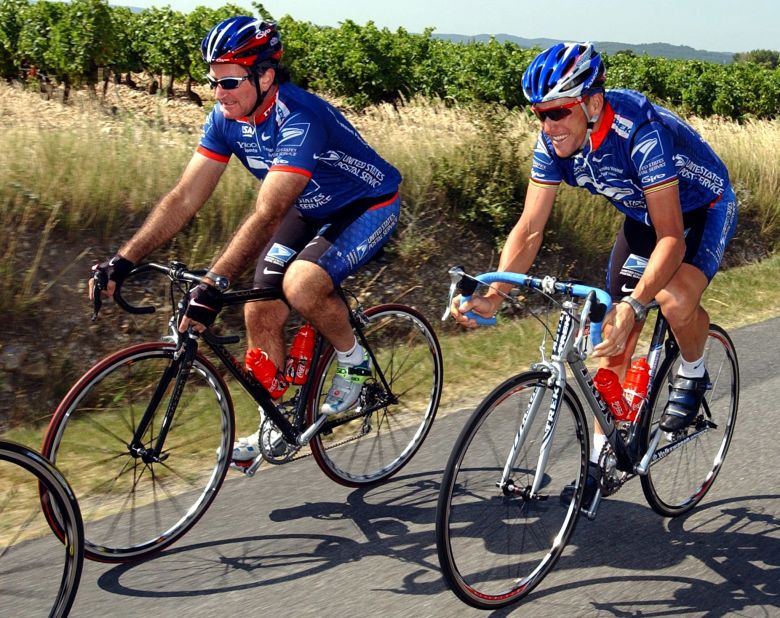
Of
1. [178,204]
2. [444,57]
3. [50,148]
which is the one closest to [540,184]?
[178,204]

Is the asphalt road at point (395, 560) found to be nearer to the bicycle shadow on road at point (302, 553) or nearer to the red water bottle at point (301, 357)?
the bicycle shadow on road at point (302, 553)

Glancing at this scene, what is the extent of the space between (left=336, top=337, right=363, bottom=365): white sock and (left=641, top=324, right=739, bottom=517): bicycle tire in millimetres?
1408

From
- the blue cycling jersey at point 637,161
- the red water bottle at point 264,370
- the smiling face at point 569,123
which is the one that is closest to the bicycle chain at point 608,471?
the blue cycling jersey at point 637,161

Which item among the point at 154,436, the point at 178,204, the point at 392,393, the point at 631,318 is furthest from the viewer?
the point at 392,393

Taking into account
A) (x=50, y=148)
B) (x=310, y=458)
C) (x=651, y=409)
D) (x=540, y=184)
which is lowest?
(x=310, y=458)

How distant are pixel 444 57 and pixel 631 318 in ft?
116

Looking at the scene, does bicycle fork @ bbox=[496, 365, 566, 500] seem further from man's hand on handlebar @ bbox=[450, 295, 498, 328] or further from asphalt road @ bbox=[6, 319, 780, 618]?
asphalt road @ bbox=[6, 319, 780, 618]

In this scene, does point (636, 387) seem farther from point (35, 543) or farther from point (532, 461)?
point (35, 543)

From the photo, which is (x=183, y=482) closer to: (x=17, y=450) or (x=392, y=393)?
(x=392, y=393)

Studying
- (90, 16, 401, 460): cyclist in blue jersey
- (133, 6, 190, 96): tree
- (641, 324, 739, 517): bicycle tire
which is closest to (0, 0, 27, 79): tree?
(133, 6, 190, 96): tree

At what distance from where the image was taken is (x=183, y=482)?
460cm

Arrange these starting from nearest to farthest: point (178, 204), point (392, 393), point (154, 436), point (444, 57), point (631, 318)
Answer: point (631, 318) → point (154, 436) → point (178, 204) → point (392, 393) → point (444, 57)

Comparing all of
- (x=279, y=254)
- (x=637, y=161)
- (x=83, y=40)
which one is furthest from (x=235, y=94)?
(x=83, y=40)

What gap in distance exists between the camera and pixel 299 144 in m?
4.11
